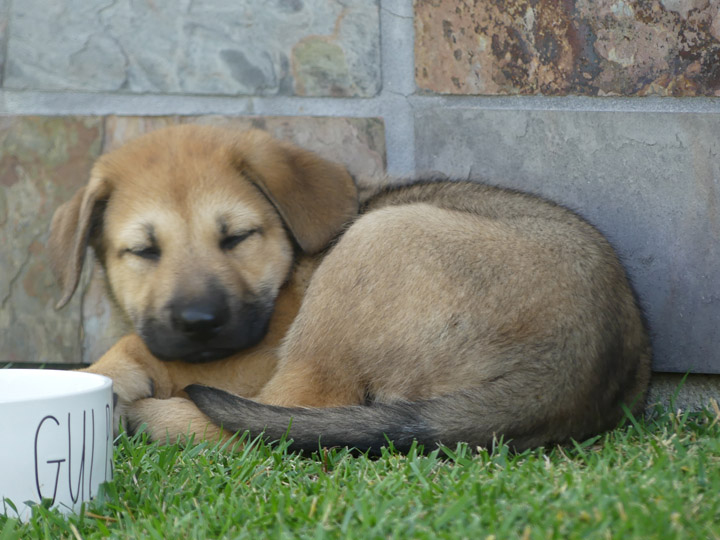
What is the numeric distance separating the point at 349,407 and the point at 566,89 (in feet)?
5.60

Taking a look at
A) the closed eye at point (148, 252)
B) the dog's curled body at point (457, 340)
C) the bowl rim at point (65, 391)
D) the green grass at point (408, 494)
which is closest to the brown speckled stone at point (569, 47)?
the dog's curled body at point (457, 340)

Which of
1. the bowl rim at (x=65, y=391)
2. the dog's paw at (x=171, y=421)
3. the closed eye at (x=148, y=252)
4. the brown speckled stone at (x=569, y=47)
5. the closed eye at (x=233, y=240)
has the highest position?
the brown speckled stone at (x=569, y=47)

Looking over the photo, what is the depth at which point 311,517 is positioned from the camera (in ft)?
5.74

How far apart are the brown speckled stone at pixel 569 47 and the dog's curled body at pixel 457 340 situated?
2.73 feet

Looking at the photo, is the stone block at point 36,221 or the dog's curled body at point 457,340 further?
the stone block at point 36,221

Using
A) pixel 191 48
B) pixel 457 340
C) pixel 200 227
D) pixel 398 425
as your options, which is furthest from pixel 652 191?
pixel 191 48

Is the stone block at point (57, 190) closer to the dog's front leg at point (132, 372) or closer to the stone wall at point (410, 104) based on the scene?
the stone wall at point (410, 104)

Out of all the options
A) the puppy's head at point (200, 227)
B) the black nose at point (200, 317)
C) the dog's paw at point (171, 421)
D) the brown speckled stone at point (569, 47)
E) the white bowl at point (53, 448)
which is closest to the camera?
the white bowl at point (53, 448)

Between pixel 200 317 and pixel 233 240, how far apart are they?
15.0 inches

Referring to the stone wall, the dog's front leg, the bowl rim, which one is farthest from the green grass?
the stone wall

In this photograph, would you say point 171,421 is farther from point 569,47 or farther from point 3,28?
point 569,47

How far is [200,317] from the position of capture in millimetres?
2605

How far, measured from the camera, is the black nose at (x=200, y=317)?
261cm

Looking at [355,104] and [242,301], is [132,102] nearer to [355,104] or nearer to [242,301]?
[355,104]
